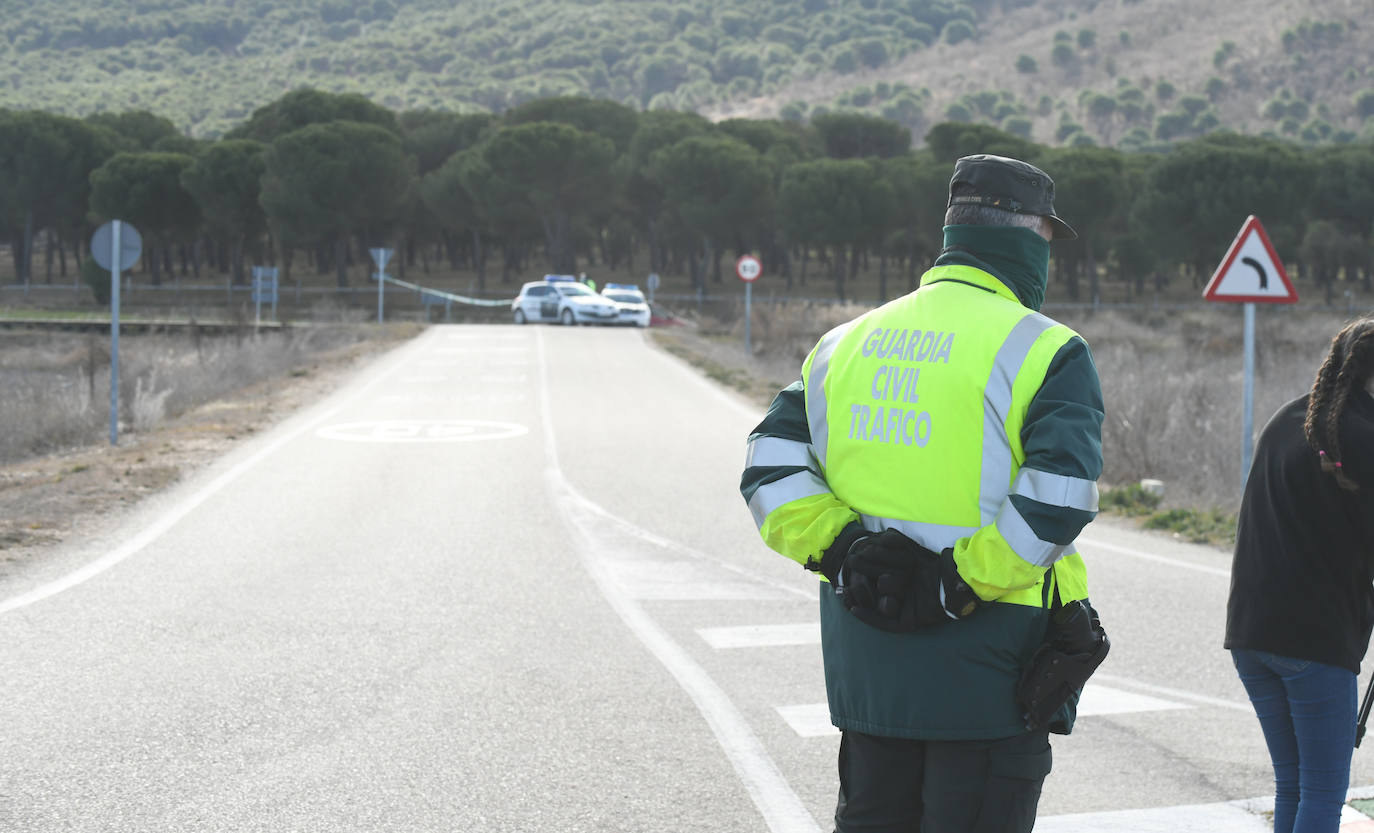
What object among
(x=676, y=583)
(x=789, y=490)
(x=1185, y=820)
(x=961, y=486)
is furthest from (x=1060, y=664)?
(x=676, y=583)

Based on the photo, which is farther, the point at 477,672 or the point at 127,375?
the point at 127,375

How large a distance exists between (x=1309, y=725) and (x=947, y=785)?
1328mm

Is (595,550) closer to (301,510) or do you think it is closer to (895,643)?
(301,510)

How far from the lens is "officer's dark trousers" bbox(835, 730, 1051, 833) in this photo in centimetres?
279

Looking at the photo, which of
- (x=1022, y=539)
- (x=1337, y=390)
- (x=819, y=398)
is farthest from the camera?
(x=1337, y=390)

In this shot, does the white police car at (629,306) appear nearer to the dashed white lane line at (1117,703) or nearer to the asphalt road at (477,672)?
the asphalt road at (477,672)

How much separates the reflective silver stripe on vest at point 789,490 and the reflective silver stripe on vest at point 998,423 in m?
0.36

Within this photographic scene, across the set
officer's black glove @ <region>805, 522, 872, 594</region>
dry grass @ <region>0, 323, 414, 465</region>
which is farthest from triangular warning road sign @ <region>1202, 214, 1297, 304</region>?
dry grass @ <region>0, 323, 414, 465</region>

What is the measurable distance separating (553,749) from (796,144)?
318 feet

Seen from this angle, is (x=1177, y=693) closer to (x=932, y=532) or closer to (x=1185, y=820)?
(x=1185, y=820)

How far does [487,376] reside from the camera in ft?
86.7

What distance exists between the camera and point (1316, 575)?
353cm

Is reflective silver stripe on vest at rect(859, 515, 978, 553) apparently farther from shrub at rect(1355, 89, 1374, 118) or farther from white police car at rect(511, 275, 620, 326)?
shrub at rect(1355, 89, 1374, 118)

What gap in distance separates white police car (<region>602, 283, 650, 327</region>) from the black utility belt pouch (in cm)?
4372
